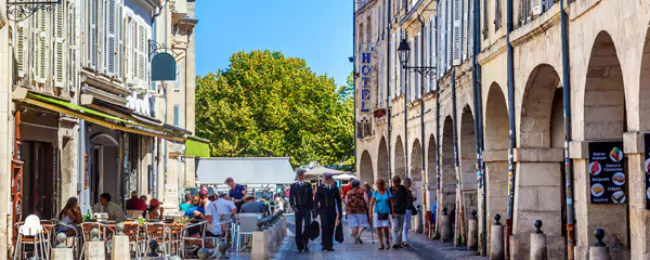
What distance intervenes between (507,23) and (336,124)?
170ft

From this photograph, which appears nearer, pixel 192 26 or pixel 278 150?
pixel 192 26

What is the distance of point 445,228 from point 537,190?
8.05 meters

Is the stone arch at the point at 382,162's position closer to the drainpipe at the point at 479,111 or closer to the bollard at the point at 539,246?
the drainpipe at the point at 479,111

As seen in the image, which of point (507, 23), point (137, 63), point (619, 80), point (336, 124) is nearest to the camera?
point (619, 80)

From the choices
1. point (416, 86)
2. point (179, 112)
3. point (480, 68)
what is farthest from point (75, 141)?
point (179, 112)

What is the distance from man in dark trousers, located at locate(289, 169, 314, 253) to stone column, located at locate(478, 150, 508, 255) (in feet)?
12.1

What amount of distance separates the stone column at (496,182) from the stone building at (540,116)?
0.07 ft

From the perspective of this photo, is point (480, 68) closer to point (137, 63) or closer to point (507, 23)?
point (507, 23)

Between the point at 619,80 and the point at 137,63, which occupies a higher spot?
the point at 137,63

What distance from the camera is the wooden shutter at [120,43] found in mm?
26531

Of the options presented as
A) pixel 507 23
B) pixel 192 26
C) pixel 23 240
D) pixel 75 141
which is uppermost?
pixel 192 26

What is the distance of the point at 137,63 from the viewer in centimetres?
2881

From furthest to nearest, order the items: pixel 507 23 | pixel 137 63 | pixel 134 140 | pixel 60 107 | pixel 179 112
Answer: pixel 179 112
pixel 134 140
pixel 137 63
pixel 507 23
pixel 60 107

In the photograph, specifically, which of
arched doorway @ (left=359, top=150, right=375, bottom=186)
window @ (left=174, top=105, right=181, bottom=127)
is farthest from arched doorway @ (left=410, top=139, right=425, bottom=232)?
window @ (left=174, top=105, right=181, bottom=127)
